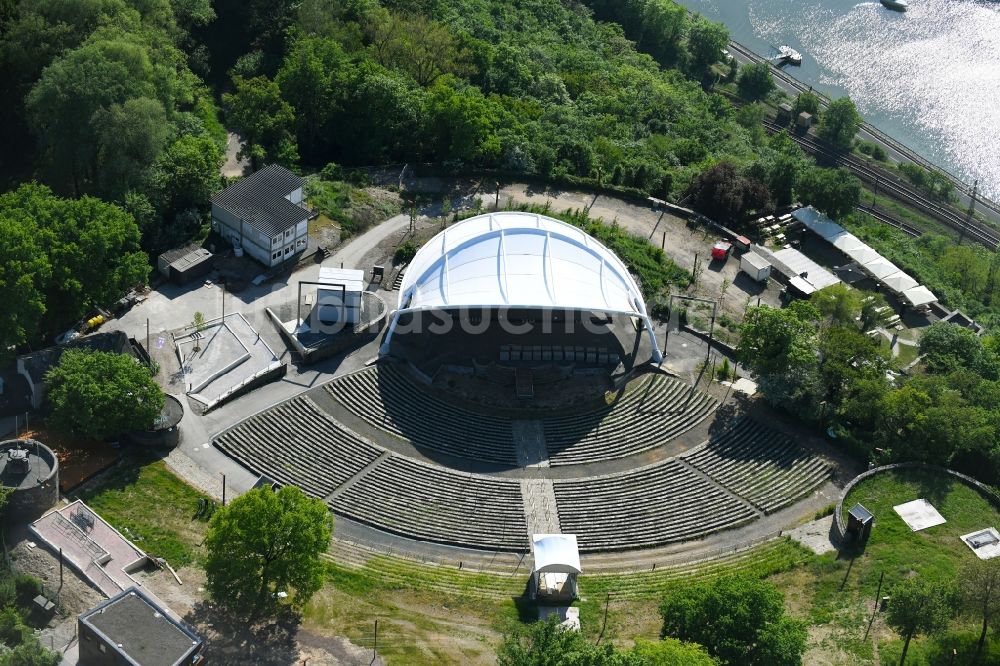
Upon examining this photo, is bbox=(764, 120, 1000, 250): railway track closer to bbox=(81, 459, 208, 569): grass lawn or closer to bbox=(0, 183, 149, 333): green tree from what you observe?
bbox=(0, 183, 149, 333): green tree

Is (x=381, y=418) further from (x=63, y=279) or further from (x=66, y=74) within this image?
(x=66, y=74)

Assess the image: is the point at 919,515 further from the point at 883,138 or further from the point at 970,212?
the point at 883,138

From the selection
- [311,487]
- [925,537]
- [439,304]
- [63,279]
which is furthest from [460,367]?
[925,537]

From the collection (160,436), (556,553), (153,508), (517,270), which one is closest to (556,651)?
(556,553)

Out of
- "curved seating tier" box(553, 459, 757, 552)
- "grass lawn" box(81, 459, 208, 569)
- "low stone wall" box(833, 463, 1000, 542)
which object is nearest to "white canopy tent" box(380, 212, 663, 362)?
"curved seating tier" box(553, 459, 757, 552)

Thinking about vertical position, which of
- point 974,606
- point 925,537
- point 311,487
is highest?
point 974,606

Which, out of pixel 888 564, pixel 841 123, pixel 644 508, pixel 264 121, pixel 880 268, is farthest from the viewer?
pixel 841 123
